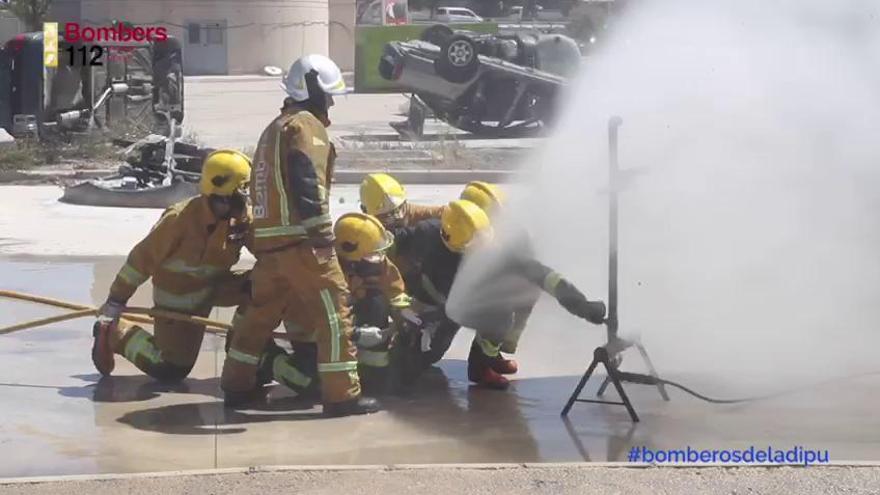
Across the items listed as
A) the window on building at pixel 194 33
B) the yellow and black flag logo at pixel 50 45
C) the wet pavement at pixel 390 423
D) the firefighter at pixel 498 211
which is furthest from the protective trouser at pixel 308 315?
the window on building at pixel 194 33

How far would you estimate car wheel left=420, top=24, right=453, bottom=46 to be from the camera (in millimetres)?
21009

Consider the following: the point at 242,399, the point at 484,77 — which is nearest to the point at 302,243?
the point at 242,399

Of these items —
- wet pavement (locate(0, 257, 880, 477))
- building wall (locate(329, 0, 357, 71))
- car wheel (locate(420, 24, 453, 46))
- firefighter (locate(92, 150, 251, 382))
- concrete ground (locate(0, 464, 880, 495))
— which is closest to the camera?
concrete ground (locate(0, 464, 880, 495))

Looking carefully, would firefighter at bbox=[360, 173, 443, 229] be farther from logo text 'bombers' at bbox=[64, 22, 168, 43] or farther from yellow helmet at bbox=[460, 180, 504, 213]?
logo text 'bombers' at bbox=[64, 22, 168, 43]

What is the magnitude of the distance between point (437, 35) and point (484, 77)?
146 cm

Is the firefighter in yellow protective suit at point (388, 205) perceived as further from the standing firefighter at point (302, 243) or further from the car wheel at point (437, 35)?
the car wheel at point (437, 35)

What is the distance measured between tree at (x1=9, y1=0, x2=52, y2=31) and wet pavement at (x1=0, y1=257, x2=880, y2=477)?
25986 millimetres

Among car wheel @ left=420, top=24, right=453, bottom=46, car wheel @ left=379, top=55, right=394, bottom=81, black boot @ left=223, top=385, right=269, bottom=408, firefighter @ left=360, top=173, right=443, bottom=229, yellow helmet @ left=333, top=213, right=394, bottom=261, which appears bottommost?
black boot @ left=223, top=385, right=269, bottom=408

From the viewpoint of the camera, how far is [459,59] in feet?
66.6

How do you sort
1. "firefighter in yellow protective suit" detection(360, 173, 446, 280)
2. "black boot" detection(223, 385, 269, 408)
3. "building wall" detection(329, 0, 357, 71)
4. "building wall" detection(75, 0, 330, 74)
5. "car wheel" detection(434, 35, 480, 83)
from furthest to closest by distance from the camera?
"building wall" detection(329, 0, 357, 71) < "building wall" detection(75, 0, 330, 74) < "car wheel" detection(434, 35, 480, 83) < "firefighter in yellow protective suit" detection(360, 173, 446, 280) < "black boot" detection(223, 385, 269, 408)

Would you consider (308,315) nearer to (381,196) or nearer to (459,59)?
(381,196)

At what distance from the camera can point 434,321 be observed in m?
6.74

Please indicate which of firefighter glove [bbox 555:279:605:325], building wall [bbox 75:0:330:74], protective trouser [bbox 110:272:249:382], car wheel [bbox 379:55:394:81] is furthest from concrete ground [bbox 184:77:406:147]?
firefighter glove [bbox 555:279:605:325]

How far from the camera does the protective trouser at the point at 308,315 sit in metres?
6.03
